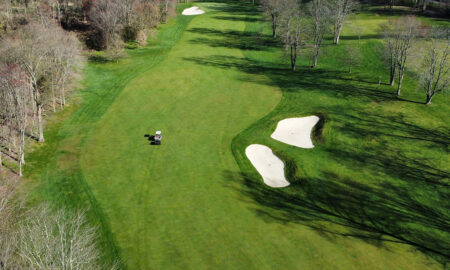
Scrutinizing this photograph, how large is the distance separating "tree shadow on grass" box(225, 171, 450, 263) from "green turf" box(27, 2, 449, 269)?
0.15 m

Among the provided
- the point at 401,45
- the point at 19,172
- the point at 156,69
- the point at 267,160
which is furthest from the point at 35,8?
the point at 401,45

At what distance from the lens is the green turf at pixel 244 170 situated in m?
33.2

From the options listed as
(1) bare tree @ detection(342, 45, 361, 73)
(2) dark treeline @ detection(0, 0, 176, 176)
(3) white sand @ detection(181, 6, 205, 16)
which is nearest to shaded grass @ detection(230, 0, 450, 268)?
(1) bare tree @ detection(342, 45, 361, 73)

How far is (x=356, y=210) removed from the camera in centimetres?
3853

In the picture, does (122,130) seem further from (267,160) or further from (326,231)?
(326,231)

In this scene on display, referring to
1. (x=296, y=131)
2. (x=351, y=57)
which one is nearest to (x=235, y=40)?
(x=351, y=57)

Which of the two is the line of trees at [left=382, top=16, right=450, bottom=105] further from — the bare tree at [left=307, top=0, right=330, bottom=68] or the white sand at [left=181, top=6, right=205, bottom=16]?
the white sand at [left=181, top=6, right=205, bottom=16]

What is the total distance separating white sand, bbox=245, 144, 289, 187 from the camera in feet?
143

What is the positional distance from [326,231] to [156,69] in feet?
159

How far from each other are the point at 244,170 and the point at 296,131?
43.5 feet

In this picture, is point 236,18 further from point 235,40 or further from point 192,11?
point 235,40

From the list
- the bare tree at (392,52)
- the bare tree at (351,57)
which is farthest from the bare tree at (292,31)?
the bare tree at (392,52)

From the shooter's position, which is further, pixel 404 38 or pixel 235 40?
pixel 235 40

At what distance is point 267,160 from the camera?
4728 centimetres
